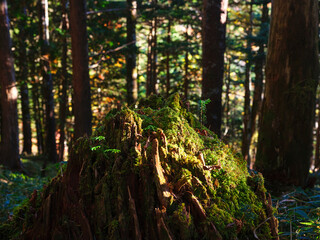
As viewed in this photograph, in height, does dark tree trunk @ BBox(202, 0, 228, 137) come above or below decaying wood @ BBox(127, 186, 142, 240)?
above

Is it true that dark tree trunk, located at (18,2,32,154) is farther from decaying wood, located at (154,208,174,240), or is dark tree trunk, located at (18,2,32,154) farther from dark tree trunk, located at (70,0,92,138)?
decaying wood, located at (154,208,174,240)

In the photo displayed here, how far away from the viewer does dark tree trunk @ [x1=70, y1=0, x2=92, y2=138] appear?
27.9 ft

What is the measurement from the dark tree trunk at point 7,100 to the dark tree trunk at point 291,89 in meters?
9.81

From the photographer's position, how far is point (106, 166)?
234cm

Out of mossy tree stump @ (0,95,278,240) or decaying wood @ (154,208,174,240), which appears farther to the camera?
mossy tree stump @ (0,95,278,240)

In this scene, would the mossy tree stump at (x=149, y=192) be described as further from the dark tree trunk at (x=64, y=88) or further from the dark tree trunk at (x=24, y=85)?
the dark tree trunk at (x=24, y=85)

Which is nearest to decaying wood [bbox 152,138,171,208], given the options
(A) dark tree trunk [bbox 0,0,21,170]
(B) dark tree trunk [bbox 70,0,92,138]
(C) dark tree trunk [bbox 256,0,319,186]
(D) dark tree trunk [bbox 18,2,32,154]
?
(C) dark tree trunk [bbox 256,0,319,186]

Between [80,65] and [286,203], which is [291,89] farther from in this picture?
[80,65]

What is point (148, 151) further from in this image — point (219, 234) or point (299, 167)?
point (299, 167)

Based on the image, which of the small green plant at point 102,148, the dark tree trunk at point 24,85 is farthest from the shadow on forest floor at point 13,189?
→ the dark tree trunk at point 24,85

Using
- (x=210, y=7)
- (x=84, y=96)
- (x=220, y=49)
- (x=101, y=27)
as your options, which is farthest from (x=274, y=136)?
(x=101, y=27)

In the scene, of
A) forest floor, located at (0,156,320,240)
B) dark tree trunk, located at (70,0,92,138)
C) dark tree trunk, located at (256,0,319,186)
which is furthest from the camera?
dark tree trunk, located at (70,0,92,138)

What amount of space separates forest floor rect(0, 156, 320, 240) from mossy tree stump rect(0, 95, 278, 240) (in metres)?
0.35

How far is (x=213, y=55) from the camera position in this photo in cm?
633
